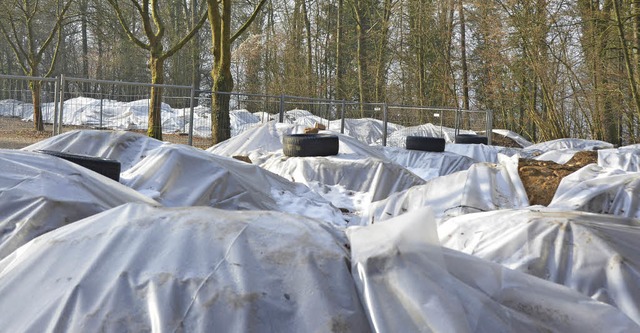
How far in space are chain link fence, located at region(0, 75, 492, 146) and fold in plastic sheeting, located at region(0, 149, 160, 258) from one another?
8857 mm

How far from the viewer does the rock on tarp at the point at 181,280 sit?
191 centimetres

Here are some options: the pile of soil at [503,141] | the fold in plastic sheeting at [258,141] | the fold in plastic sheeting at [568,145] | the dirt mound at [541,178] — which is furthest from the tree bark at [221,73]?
the pile of soil at [503,141]

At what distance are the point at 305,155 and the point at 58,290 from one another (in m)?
7.33

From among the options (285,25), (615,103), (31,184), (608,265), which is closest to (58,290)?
(31,184)

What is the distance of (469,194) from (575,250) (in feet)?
6.60

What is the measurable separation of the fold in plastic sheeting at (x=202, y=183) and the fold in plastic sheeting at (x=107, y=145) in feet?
3.08

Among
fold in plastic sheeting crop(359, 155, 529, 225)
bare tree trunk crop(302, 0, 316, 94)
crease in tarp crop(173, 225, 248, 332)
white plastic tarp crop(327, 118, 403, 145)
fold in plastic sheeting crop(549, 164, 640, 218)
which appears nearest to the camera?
crease in tarp crop(173, 225, 248, 332)

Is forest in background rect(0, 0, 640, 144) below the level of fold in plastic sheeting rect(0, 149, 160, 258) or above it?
above

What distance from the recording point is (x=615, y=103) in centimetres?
1684

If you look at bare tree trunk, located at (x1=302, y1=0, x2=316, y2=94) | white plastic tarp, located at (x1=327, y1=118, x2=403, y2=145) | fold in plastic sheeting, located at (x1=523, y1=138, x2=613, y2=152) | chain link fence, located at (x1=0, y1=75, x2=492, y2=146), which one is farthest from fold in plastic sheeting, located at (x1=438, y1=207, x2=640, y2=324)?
bare tree trunk, located at (x1=302, y1=0, x2=316, y2=94)

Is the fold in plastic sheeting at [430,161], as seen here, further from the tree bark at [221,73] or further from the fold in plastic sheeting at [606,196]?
the fold in plastic sheeting at [606,196]

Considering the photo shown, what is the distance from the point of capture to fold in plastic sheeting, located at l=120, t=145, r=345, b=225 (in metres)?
5.39

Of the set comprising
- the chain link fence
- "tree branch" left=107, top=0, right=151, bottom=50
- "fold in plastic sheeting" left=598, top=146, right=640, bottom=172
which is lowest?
"fold in plastic sheeting" left=598, top=146, right=640, bottom=172

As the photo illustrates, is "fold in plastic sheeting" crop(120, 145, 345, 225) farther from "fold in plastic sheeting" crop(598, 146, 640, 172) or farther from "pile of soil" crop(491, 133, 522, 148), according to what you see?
"pile of soil" crop(491, 133, 522, 148)
